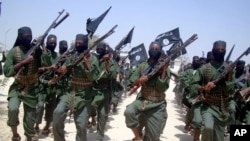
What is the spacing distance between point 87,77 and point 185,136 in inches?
171

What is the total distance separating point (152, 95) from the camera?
642 cm

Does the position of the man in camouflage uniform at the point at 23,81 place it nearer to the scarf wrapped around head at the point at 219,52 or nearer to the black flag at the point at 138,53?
the scarf wrapped around head at the point at 219,52

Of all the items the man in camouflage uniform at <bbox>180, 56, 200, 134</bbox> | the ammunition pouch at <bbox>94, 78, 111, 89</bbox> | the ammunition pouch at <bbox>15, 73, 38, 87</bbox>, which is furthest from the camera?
the man in camouflage uniform at <bbox>180, 56, 200, 134</bbox>

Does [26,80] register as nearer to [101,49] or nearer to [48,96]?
[48,96]

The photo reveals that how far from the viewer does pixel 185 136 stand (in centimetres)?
964

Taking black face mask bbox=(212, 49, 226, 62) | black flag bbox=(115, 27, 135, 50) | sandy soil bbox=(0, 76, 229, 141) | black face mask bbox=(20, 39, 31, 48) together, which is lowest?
sandy soil bbox=(0, 76, 229, 141)

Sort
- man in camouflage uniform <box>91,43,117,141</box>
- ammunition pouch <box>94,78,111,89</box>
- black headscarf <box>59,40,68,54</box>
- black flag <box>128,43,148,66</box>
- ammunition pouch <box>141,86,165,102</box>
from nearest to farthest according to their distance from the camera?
ammunition pouch <box>141,86,165,102</box>, man in camouflage uniform <box>91,43,117,141</box>, ammunition pouch <box>94,78,111,89</box>, black headscarf <box>59,40,68,54</box>, black flag <box>128,43,148,66</box>

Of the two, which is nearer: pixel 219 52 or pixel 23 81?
pixel 219 52

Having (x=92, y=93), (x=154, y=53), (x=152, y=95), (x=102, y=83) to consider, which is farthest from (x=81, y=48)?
(x=102, y=83)

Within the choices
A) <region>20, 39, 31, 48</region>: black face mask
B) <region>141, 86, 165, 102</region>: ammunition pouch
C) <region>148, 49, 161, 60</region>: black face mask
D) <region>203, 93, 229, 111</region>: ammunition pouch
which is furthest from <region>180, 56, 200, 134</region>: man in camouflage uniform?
<region>20, 39, 31, 48</region>: black face mask

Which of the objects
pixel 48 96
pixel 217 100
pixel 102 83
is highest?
pixel 102 83

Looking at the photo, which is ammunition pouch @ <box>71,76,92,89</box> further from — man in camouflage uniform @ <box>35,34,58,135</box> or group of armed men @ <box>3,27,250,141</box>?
man in camouflage uniform @ <box>35,34,58,135</box>

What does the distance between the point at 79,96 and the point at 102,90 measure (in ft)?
6.72

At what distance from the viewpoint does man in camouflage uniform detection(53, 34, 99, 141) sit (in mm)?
6125
